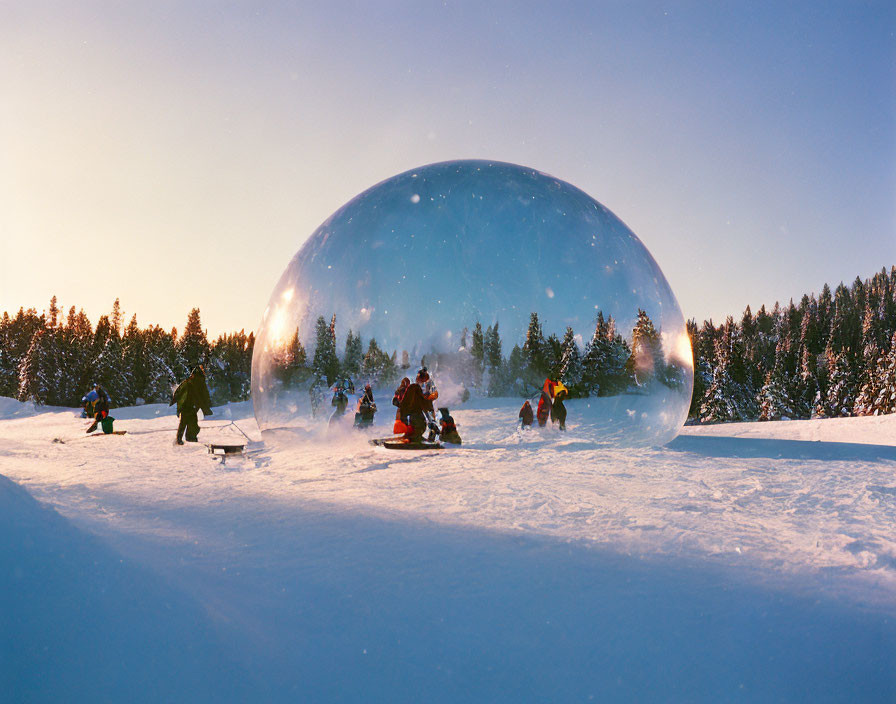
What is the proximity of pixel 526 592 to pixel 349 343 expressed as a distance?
4465 millimetres

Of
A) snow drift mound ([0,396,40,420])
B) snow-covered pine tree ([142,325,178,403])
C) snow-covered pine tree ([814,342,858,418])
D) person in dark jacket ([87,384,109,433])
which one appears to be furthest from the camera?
snow-covered pine tree ([814,342,858,418])

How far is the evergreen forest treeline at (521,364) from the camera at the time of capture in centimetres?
639

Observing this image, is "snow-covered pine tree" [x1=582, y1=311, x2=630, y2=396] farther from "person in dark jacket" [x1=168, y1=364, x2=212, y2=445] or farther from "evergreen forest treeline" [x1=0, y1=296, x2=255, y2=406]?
"evergreen forest treeline" [x1=0, y1=296, x2=255, y2=406]

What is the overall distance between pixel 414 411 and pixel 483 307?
68.8 inches

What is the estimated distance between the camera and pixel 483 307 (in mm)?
6320

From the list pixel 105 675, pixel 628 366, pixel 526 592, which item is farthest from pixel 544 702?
pixel 628 366

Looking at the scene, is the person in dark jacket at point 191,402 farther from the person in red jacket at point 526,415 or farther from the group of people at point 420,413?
the person in red jacket at point 526,415

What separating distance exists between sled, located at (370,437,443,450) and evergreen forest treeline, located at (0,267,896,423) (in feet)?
3.65

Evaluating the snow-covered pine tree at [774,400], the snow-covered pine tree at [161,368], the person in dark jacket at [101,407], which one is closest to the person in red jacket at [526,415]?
the person in dark jacket at [101,407]

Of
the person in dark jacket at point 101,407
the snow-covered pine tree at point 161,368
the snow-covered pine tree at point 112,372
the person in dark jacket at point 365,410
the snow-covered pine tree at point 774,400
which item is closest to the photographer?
the person in dark jacket at point 365,410

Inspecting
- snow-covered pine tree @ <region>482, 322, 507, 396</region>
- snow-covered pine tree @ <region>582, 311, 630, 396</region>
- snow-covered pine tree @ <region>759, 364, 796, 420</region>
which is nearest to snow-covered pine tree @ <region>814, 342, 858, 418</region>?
snow-covered pine tree @ <region>759, 364, 796, 420</region>

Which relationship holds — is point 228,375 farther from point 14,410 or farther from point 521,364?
point 521,364

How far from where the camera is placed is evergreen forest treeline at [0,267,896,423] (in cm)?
639

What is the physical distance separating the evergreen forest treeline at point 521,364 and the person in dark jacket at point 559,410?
18 centimetres
